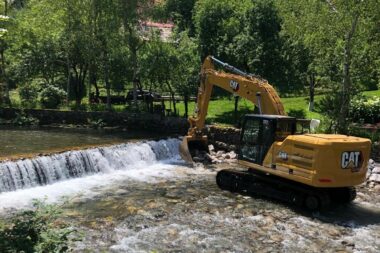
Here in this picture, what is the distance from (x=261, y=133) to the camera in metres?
14.2

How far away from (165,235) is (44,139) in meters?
12.3

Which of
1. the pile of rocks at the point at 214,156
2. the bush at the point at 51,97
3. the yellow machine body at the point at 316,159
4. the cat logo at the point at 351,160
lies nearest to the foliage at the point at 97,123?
the bush at the point at 51,97

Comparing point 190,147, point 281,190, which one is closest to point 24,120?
point 190,147

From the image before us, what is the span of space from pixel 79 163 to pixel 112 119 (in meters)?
9.82

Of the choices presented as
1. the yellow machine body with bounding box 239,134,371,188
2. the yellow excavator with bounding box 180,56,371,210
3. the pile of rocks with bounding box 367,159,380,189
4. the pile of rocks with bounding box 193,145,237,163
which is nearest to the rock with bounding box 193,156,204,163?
the pile of rocks with bounding box 193,145,237,163

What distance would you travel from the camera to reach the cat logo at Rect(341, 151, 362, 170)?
1255 cm

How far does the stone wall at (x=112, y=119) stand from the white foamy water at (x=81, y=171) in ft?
12.6

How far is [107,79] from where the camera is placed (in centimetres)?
2805

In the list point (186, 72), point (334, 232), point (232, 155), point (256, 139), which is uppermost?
point (186, 72)

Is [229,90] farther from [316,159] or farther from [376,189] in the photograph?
[316,159]

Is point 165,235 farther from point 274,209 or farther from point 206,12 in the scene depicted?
point 206,12

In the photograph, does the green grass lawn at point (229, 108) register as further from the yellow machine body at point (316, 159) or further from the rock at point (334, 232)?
the rock at point (334, 232)

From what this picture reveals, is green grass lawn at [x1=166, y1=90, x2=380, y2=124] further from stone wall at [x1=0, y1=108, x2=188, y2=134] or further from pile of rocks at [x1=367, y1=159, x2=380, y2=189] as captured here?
pile of rocks at [x1=367, y1=159, x2=380, y2=189]

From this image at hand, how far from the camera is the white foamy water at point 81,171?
48.9 feet
